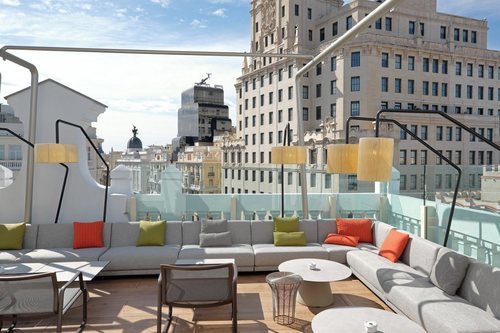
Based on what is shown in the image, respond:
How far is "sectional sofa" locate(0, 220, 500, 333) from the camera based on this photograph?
3.51 m

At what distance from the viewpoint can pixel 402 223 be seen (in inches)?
277

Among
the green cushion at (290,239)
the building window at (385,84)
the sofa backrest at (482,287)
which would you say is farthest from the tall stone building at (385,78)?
the sofa backrest at (482,287)

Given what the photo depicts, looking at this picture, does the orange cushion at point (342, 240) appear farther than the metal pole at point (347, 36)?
Yes

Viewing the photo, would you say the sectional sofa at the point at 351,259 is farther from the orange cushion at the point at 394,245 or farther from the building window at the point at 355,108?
the building window at the point at 355,108

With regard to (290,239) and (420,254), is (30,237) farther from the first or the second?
(420,254)

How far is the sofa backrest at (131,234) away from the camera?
592 centimetres

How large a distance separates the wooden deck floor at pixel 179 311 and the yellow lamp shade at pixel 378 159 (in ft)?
6.06

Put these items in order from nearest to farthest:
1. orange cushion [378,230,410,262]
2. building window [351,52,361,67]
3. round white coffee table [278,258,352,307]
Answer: round white coffee table [278,258,352,307]
orange cushion [378,230,410,262]
building window [351,52,361,67]

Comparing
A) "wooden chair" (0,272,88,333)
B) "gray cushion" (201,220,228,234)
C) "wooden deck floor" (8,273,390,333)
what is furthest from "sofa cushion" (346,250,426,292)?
"wooden chair" (0,272,88,333)

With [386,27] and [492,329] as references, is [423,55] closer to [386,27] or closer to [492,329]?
[386,27]

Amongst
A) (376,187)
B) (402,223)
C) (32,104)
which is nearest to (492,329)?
(402,223)

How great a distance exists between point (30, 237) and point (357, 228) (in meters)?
5.37

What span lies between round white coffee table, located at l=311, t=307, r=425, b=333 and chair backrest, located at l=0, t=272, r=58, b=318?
2423mm

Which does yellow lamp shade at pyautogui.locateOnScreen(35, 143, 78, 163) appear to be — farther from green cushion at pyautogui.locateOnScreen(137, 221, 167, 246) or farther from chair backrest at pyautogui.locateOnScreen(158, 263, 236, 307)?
chair backrest at pyautogui.locateOnScreen(158, 263, 236, 307)
